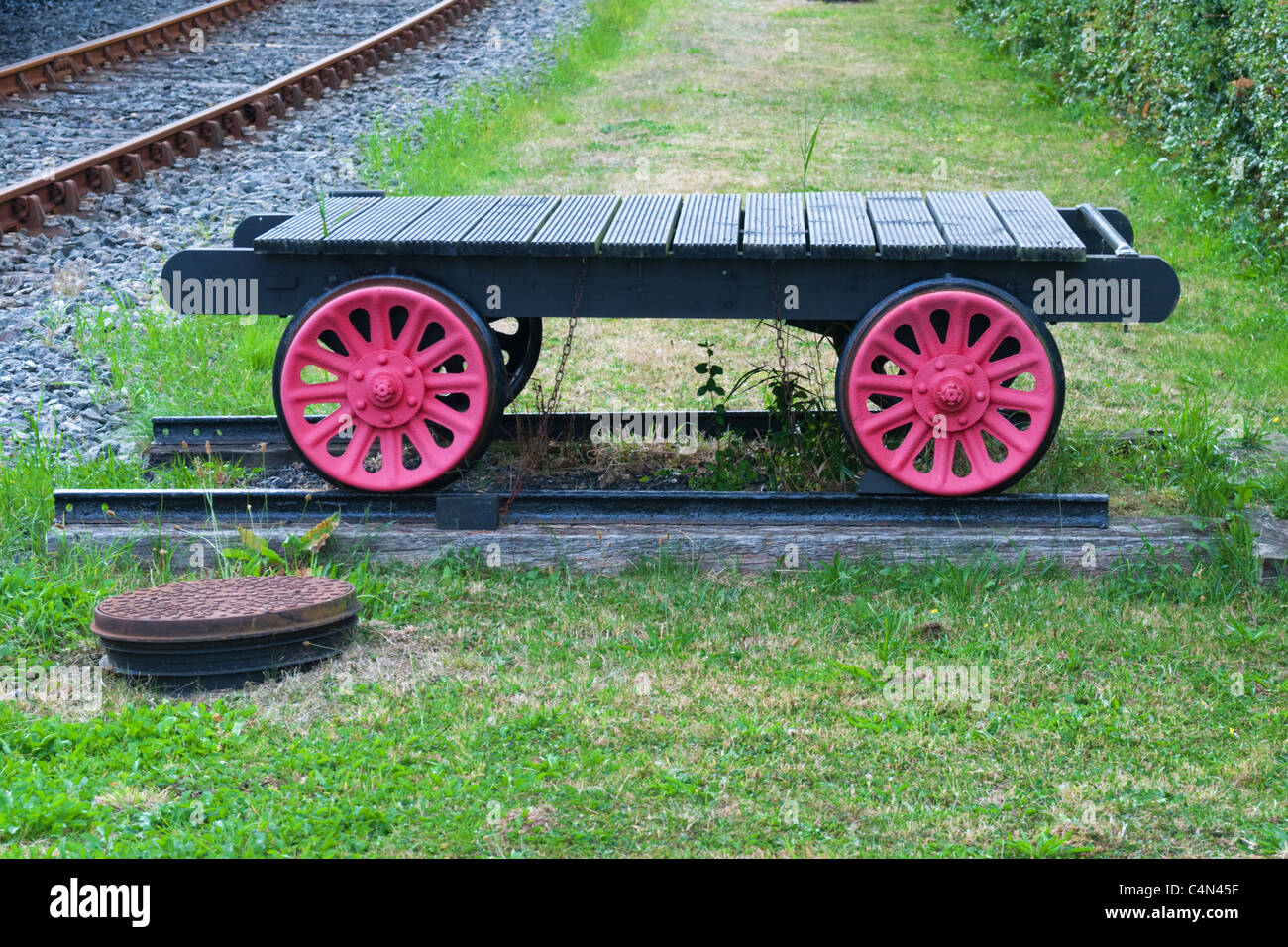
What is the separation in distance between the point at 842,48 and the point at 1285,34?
12.2 m

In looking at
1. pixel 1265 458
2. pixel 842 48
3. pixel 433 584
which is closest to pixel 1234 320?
pixel 1265 458

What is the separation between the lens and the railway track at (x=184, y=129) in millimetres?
9156

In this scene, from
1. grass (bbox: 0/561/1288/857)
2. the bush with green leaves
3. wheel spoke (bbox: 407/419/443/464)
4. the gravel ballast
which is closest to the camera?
grass (bbox: 0/561/1288/857)

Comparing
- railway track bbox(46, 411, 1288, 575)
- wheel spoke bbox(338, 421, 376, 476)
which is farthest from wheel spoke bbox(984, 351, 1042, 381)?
wheel spoke bbox(338, 421, 376, 476)

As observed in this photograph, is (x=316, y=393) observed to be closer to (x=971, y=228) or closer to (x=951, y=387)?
(x=951, y=387)

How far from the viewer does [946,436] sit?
4.86m

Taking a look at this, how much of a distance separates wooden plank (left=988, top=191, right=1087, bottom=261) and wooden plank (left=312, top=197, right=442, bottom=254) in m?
2.29

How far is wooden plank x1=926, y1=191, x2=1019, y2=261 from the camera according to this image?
15.4 feet

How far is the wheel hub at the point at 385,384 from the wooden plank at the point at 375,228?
397 mm

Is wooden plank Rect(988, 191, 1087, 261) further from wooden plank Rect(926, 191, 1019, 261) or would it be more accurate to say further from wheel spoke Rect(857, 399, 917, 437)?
wheel spoke Rect(857, 399, 917, 437)

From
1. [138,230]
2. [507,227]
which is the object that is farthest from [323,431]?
[138,230]

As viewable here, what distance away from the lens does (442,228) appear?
4.99 m

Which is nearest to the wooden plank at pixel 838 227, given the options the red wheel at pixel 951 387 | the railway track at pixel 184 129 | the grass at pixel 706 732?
the red wheel at pixel 951 387
